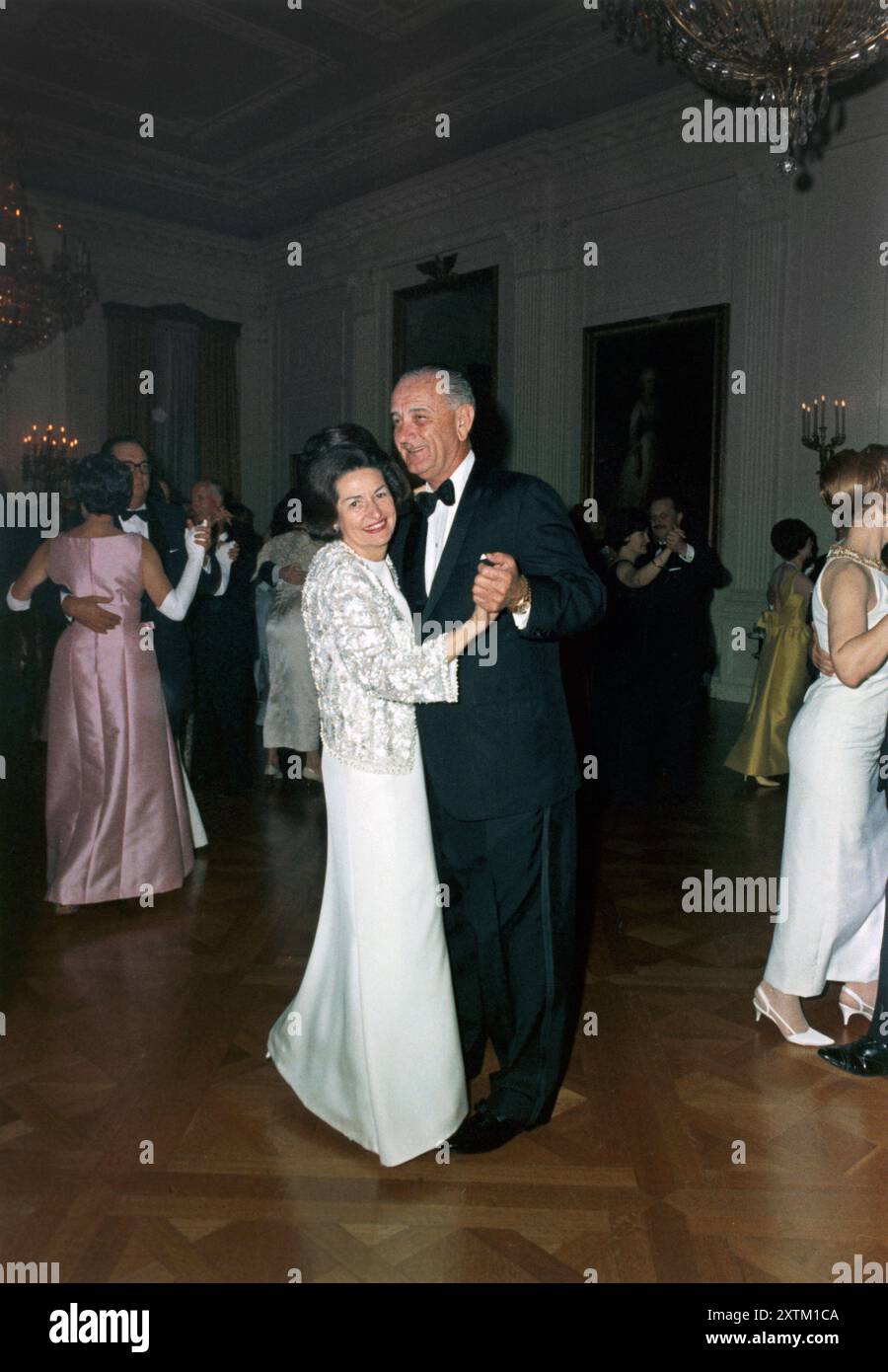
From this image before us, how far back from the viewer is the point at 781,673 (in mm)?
6180

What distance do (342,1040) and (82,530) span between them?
2.30 metres

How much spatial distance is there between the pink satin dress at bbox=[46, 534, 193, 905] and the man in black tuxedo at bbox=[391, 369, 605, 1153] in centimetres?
184

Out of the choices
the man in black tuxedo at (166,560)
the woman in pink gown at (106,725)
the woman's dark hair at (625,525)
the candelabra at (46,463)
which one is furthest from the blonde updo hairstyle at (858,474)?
the candelabra at (46,463)

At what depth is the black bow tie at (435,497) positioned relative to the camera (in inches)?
95.6

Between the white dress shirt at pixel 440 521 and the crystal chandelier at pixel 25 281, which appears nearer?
the white dress shirt at pixel 440 521

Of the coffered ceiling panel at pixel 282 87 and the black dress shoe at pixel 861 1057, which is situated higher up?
the coffered ceiling panel at pixel 282 87

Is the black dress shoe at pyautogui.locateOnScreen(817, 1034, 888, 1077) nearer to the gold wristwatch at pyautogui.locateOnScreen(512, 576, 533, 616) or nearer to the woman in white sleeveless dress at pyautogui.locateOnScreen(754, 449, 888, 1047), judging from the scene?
the woman in white sleeveless dress at pyautogui.locateOnScreen(754, 449, 888, 1047)

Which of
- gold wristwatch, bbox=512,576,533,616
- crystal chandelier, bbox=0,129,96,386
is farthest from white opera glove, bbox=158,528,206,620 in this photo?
crystal chandelier, bbox=0,129,96,386

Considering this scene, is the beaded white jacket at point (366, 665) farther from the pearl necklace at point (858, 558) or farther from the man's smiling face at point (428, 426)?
the pearl necklace at point (858, 558)

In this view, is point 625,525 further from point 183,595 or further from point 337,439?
point 337,439

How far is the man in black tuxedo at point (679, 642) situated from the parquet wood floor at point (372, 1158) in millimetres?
1975

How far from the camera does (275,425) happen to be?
13.1 metres

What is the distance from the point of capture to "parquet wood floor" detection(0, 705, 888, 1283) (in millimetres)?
2100

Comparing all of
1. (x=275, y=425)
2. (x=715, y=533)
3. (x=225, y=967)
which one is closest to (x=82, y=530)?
(x=225, y=967)
